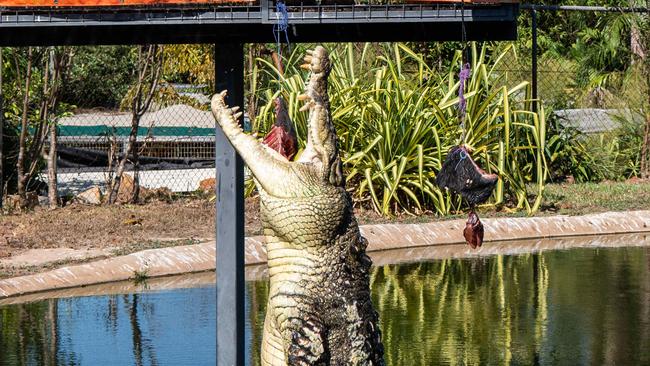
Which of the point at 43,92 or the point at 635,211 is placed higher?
the point at 43,92

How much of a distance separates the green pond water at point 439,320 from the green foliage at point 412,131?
2611mm

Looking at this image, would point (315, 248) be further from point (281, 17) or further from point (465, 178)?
point (465, 178)

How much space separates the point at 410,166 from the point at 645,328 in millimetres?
5085

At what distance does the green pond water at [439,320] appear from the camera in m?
6.29

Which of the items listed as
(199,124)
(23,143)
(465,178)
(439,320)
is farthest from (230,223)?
(199,124)

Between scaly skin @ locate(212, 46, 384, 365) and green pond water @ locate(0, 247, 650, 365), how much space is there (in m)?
2.11

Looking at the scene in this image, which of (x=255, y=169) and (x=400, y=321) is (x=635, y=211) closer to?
(x=400, y=321)

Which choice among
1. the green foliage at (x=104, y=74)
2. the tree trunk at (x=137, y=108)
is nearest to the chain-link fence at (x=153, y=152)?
the tree trunk at (x=137, y=108)

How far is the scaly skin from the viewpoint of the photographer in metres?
3.93

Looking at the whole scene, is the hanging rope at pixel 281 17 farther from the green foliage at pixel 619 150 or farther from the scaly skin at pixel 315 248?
the green foliage at pixel 619 150

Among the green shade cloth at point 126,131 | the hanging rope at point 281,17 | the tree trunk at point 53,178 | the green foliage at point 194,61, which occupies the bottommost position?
the tree trunk at point 53,178

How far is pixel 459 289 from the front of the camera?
8070 millimetres

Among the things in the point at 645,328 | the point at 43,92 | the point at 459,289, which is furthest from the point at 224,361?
the point at 43,92

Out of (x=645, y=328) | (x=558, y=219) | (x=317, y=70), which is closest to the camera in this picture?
(x=317, y=70)
